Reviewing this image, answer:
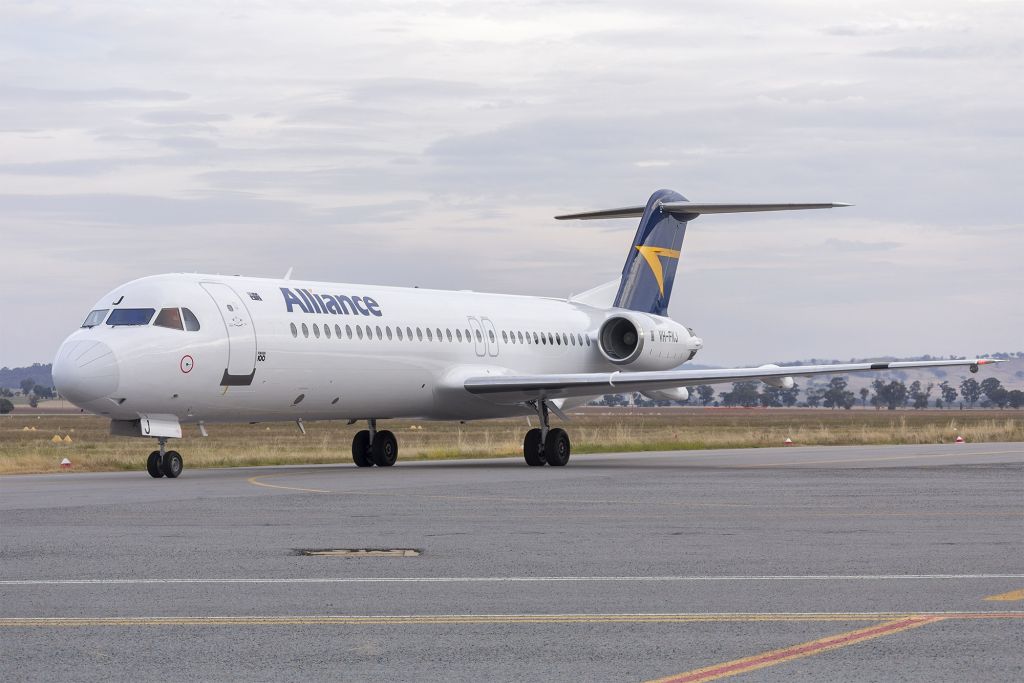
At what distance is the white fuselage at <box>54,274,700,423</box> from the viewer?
23.7 metres

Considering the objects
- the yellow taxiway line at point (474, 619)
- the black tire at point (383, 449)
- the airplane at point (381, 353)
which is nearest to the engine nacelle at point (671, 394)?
the airplane at point (381, 353)

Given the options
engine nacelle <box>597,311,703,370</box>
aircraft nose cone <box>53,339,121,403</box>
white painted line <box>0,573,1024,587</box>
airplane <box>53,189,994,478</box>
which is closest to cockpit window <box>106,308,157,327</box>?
airplane <box>53,189,994,478</box>

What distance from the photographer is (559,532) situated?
14023 mm

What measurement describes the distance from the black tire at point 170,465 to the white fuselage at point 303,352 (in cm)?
81

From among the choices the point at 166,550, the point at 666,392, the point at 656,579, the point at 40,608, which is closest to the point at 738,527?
the point at 656,579

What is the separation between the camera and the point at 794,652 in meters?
7.56

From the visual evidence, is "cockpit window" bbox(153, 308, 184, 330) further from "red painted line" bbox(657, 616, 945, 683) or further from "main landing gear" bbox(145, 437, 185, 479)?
"red painted line" bbox(657, 616, 945, 683)

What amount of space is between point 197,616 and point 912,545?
661cm

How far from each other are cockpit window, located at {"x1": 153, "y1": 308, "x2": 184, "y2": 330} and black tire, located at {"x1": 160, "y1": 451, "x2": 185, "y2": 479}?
83.5 inches

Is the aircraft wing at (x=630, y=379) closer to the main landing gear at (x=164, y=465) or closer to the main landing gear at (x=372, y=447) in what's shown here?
the main landing gear at (x=372, y=447)

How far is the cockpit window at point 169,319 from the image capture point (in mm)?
24422

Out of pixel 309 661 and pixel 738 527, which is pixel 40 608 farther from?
pixel 738 527

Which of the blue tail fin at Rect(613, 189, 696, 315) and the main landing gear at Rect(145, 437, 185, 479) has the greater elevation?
the blue tail fin at Rect(613, 189, 696, 315)

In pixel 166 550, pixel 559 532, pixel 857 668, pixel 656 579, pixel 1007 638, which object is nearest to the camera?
pixel 857 668
